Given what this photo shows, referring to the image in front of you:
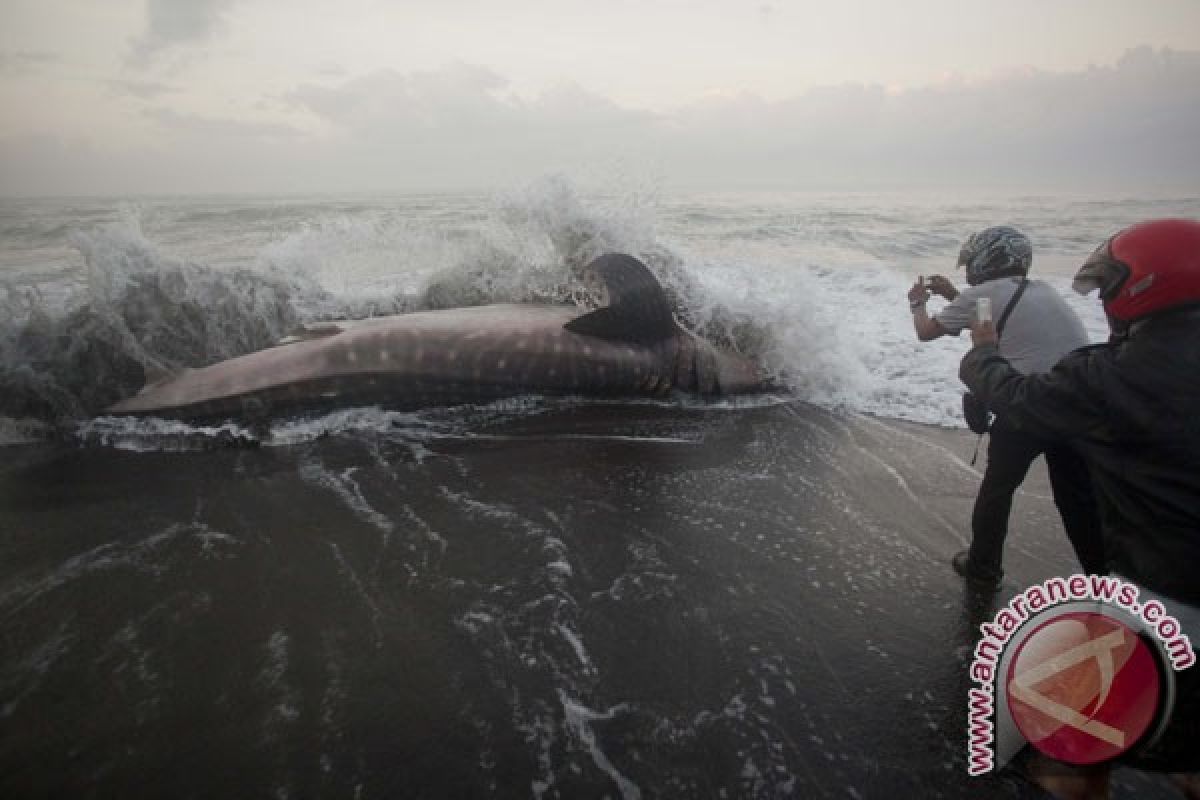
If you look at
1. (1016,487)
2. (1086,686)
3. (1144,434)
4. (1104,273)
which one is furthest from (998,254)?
(1086,686)

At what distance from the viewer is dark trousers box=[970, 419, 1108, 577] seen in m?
2.97

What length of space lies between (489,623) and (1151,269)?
9.37 feet

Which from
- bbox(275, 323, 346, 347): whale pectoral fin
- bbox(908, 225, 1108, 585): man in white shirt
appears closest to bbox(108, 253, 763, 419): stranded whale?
bbox(275, 323, 346, 347): whale pectoral fin

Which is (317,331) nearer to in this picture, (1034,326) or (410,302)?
(410,302)

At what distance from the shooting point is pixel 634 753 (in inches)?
89.4

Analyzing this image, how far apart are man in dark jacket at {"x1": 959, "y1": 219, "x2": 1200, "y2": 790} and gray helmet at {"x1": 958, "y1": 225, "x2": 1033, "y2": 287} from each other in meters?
1.36

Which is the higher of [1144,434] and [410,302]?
[1144,434]

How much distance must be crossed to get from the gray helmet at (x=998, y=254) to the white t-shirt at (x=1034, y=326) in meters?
0.11

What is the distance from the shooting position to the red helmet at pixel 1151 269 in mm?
1839

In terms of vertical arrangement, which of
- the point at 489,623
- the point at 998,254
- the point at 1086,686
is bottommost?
the point at 489,623

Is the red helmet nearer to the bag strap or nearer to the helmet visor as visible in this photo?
the helmet visor

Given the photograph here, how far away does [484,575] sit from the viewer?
3320 mm

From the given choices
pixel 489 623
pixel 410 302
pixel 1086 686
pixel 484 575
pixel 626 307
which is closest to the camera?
pixel 1086 686

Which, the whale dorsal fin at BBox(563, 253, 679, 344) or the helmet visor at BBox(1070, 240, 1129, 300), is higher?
the helmet visor at BBox(1070, 240, 1129, 300)
